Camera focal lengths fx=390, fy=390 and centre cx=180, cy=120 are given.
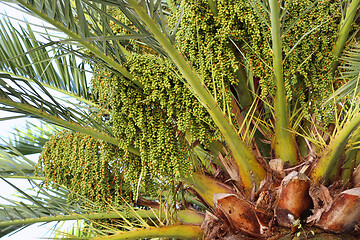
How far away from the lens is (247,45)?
229cm

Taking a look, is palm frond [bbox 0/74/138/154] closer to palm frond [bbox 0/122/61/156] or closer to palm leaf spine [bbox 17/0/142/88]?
palm leaf spine [bbox 17/0/142/88]

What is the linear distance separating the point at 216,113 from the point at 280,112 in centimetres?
47

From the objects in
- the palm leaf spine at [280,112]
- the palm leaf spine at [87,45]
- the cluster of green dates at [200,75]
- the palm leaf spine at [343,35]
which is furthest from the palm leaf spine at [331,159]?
the palm leaf spine at [87,45]

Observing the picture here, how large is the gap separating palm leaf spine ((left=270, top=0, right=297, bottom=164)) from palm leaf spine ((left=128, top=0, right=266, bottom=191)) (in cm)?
18

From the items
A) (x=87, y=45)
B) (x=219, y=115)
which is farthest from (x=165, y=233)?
(x=87, y=45)

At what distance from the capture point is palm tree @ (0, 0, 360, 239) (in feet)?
6.69

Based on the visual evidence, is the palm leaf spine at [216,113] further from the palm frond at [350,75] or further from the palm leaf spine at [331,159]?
the palm frond at [350,75]

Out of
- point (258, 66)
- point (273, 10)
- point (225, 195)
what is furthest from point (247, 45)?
point (225, 195)

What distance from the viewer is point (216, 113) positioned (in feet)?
6.63

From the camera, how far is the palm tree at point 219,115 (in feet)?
6.69

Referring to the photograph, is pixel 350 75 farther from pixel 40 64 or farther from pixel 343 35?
pixel 40 64

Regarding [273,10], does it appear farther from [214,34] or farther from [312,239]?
[312,239]

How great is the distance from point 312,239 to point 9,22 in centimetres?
277

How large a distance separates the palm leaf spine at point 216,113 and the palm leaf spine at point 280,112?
18 centimetres
